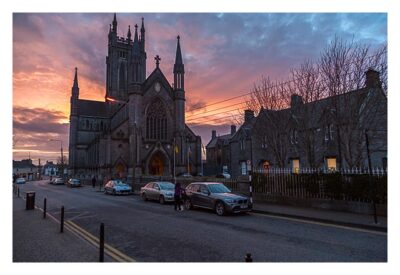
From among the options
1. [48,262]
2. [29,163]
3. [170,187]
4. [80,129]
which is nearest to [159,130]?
[80,129]

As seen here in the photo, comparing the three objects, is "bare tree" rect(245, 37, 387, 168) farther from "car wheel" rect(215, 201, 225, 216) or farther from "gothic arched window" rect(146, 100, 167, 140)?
"gothic arched window" rect(146, 100, 167, 140)

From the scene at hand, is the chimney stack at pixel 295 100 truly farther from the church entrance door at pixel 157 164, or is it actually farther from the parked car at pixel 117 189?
the church entrance door at pixel 157 164

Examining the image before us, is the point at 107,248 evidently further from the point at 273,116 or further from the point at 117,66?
the point at 117,66

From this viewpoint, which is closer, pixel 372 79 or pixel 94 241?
pixel 94 241

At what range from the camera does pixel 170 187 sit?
23.0 meters

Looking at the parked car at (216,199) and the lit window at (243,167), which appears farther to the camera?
the lit window at (243,167)

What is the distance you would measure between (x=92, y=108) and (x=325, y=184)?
72532 millimetres

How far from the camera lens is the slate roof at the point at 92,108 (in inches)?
3051

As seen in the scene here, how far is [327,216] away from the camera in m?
13.6

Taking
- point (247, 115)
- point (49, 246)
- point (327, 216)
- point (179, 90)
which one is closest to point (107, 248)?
point (49, 246)

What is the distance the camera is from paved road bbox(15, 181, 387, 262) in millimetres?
7930

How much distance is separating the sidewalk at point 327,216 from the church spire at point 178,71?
4569 centimetres

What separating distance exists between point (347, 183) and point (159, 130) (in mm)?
45751

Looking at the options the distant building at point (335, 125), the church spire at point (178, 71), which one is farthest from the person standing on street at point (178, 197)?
the church spire at point (178, 71)
